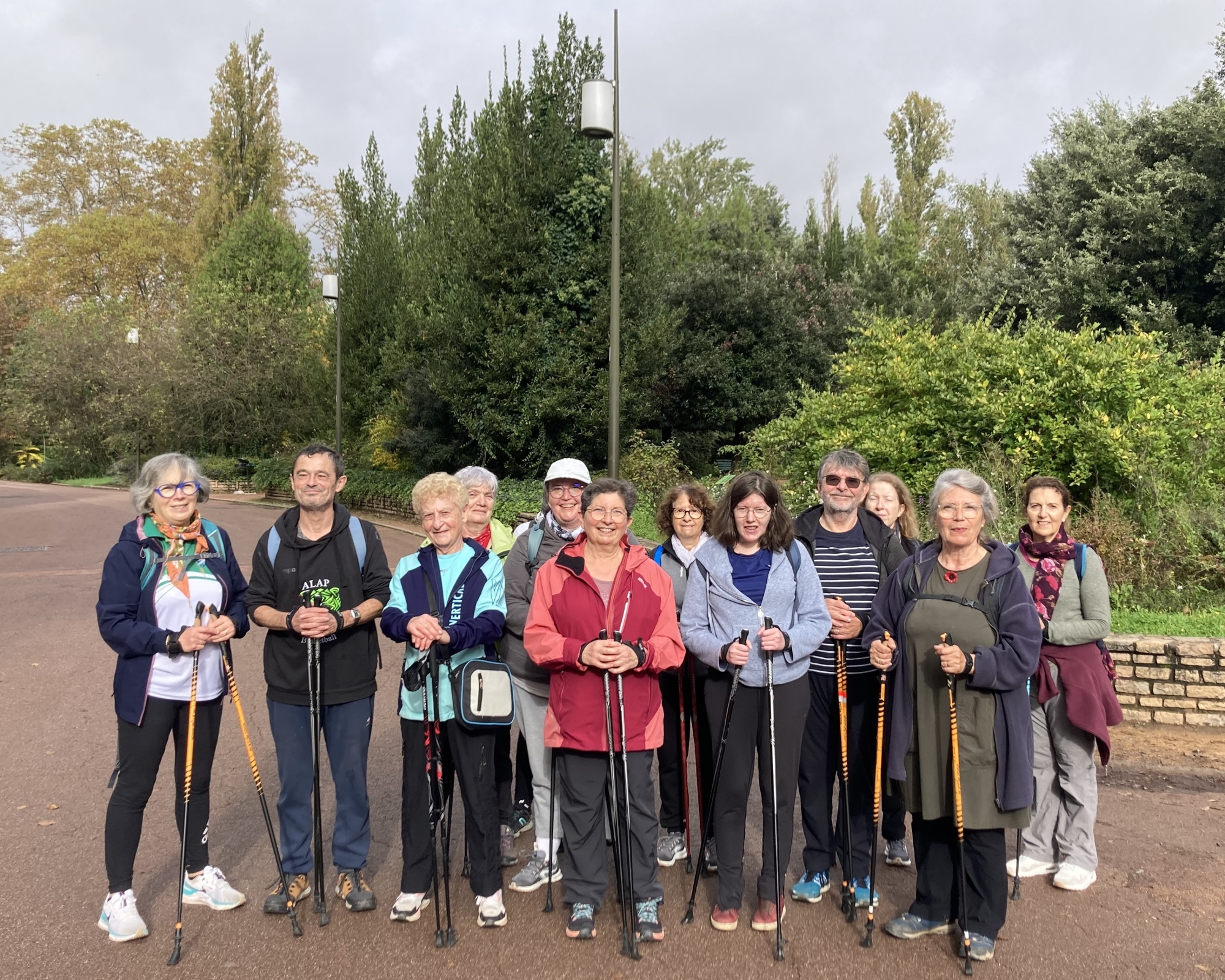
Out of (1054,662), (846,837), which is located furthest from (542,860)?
(1054,662)

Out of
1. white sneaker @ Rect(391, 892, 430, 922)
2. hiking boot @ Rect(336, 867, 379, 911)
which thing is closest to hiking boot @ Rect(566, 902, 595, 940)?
white sneaker @ Rect(391, 892, 430, 922)

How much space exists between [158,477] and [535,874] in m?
2.40

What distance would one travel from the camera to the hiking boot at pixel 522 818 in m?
4.96

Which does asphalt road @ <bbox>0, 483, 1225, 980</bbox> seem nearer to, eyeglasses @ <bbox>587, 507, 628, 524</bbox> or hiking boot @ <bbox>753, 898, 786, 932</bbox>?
hiking boot @ <bbox>753, 898, 786, 932</bbox>

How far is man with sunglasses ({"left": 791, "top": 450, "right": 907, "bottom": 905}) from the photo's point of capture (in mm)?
4199

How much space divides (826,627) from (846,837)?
896 mm

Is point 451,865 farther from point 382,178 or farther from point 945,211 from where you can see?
point 945,211

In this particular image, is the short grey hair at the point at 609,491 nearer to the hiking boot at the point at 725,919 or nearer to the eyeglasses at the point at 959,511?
the eyeglasses at the point at 959,511

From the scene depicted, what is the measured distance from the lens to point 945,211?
41.4 m

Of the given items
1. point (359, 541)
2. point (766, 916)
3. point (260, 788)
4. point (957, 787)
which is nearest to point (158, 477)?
point (359, 541)

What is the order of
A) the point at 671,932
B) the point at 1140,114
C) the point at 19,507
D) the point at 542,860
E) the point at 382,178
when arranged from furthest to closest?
the point at 382,178 → the point at 19,507 → the point at 1140,114 → the point at 542,860 → the point at 671,932

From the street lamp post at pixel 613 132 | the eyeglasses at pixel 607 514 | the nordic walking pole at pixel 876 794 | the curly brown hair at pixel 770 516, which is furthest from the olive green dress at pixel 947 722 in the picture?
the street lamp post at pixel 613 132

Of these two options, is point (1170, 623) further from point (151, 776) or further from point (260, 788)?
point (151, 776)

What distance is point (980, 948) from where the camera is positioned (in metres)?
3.61
